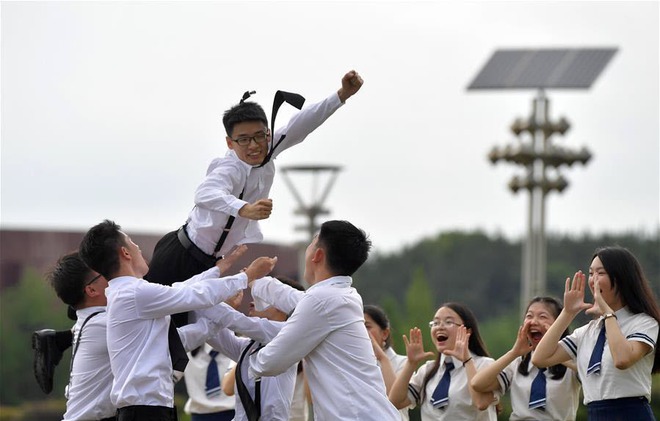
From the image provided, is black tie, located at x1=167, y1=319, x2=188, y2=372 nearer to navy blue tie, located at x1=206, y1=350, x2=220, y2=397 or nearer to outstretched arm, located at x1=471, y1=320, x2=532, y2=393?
outstretched arm, located at x1=471, y1=320, x2=532, y2=393

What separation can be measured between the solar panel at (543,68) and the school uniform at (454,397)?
13.2 m

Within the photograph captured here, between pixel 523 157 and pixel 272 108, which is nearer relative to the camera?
pixel 272 108

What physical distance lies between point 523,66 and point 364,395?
17300mm

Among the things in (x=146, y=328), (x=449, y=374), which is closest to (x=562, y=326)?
(x=449, y=374)

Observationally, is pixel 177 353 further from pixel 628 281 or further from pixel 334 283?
pixel 628 281

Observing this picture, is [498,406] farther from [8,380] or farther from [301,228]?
[8,380]

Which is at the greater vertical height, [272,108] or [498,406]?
[272,108]

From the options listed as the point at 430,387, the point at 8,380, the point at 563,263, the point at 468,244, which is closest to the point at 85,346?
the point at 430,387

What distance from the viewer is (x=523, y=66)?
24281mm

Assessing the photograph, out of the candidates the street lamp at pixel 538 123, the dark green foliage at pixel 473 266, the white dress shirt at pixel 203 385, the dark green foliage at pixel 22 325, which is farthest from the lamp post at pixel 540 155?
the dark green foliage at pixel 473 266

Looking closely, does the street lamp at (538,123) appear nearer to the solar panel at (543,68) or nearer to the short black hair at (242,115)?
the solar panel at (543,68)

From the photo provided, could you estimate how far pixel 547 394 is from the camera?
31.0ft

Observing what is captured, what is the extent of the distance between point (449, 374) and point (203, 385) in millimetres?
3852

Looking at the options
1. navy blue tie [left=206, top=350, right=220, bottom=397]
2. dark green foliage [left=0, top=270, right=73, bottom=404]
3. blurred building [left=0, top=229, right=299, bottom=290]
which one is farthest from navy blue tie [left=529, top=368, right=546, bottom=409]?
dark green foliage [left=0, top=270, right=73, bottom=404]
